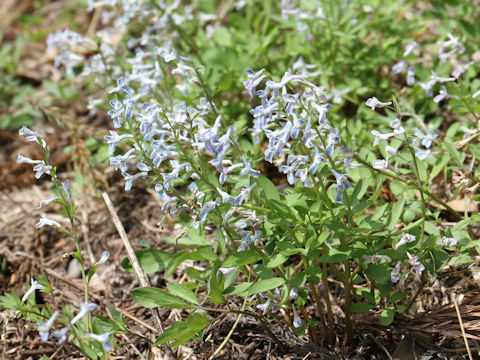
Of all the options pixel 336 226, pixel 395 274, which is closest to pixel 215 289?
pixel 336 226

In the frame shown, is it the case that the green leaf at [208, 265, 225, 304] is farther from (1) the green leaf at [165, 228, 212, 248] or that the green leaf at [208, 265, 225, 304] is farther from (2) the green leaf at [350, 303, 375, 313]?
(2) the green leaf at [350, 303, 375, 313]

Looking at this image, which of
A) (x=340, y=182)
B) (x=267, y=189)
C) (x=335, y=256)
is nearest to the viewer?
(x=340, y=182)

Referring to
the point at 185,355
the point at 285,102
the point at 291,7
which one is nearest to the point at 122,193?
the point at 185,355

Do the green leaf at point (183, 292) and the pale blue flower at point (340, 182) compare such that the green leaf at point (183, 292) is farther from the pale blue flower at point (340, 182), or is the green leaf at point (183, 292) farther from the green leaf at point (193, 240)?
the pale blue flower at point (340, 182)

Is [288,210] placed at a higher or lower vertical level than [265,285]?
higher

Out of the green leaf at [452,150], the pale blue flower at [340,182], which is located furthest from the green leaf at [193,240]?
the green leaf at [452,150]

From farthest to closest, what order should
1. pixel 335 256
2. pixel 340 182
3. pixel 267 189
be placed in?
pixel 267 189
pixel 335 256
pixel 340 182

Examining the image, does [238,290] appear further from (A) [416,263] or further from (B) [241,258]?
(A) [416,263]
